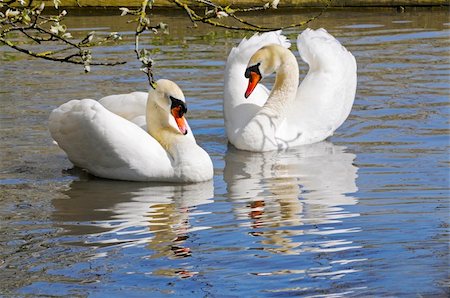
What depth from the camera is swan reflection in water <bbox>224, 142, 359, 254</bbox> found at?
7.51 metres

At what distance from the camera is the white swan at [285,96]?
10.7 meters

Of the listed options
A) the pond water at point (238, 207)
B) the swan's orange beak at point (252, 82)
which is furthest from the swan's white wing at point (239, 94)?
the pond water at point (238, 207)

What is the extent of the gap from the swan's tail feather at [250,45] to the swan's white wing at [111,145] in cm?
199

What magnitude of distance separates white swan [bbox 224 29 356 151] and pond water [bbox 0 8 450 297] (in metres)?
0.17

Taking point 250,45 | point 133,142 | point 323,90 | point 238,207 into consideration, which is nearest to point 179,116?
point 133,142

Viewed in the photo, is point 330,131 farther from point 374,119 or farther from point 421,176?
point 421,176

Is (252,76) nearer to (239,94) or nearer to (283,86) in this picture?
(239,94)

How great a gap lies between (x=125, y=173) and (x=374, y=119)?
2.96m

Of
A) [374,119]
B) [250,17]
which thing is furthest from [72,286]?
[250,17]

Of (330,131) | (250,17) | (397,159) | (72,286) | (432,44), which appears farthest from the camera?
(250,17)

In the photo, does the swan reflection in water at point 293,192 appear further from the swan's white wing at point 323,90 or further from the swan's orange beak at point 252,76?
the swan's orange beak at point 252,76

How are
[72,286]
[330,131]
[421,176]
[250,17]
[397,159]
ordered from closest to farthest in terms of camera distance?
[72,286], [421,176], [397,159], [330,131], [250,17]

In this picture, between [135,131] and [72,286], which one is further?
[135,131]

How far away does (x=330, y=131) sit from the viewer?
1093 centimetres
